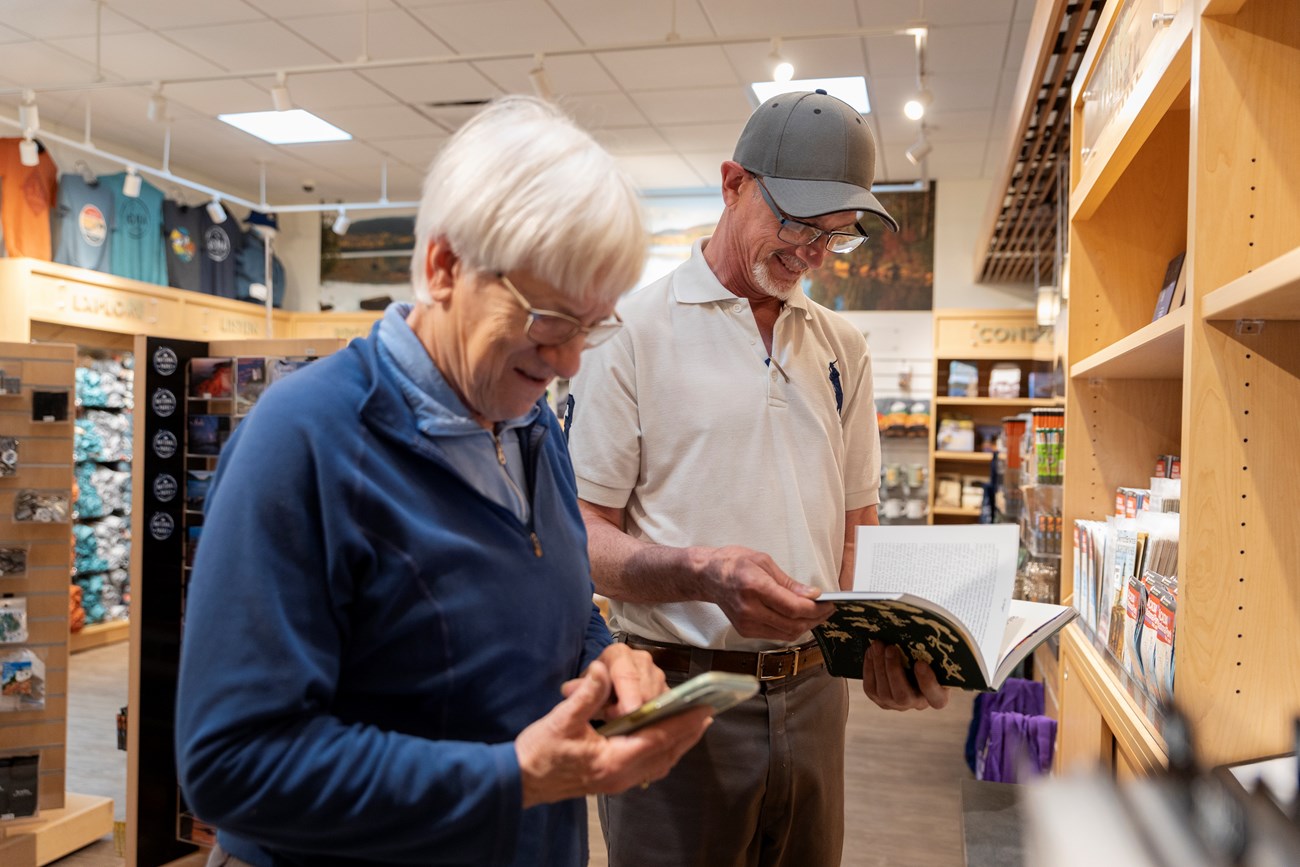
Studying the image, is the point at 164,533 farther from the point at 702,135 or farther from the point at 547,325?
the point at 702,135

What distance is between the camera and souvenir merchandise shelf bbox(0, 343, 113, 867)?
368 cm

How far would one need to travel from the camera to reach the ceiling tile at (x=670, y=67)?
6195mm

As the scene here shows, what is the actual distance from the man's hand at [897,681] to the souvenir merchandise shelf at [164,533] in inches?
104

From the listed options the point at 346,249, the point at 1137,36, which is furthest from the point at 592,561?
the point at 346,249

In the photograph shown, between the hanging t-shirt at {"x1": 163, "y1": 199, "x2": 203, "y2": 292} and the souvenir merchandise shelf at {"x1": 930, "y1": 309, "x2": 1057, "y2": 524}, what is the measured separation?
262 inches

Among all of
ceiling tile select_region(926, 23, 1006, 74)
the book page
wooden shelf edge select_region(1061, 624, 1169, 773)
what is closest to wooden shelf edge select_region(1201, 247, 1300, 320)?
the book page

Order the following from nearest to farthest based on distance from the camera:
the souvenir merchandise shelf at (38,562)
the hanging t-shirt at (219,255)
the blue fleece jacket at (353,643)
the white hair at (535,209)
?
the blue fleece jacket at (353,643), the white hair at (535,209), the souvenir merchandise shelf at (38,562), the hanging t-shirt at (219,255)

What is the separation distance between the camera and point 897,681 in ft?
5.33

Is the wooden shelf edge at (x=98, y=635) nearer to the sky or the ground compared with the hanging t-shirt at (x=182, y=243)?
nearer to the ground

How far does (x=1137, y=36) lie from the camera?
1883 mm

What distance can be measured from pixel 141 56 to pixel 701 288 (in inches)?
235

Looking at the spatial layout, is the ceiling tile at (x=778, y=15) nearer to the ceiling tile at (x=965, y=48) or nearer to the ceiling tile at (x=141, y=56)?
the ceiling tile at (x=965, y=48)

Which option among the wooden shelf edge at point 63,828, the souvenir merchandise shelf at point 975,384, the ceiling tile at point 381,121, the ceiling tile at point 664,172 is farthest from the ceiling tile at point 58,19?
the souvenir merchandise shelf at point 975,384

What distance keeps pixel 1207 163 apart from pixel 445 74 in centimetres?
603
